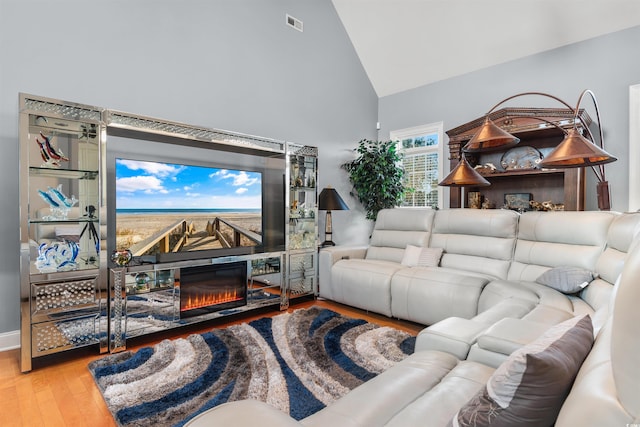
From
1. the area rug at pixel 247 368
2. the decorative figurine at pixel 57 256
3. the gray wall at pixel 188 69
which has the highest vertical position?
the gray wall at pixel 188 69

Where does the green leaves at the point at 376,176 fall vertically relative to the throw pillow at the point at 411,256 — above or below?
above

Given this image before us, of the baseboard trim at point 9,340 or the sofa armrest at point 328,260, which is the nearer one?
the baseboard trim at point 9,340

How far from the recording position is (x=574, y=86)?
4082mm

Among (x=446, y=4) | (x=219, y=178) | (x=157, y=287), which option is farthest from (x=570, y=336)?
(x=446, y=4)

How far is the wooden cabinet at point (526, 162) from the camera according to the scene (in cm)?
380

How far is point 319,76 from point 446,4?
6.28 ft

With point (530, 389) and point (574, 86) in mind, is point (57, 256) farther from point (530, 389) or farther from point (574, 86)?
point (574, 86)

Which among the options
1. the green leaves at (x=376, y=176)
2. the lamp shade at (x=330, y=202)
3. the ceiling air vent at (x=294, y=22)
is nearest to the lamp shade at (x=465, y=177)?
the lamp shade at (x=330, y=202)

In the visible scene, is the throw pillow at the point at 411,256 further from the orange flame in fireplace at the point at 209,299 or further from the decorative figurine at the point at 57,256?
the decorative figurine at the point at 57,256

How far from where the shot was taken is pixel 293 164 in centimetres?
409

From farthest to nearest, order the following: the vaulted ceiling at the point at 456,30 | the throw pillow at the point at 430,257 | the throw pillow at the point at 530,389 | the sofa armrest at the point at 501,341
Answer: the vaulted ceiling at the point at 456,30, the throw pillow at the point at 430,257, the sofa armrest at the point at 501,341, the throw pillow at the point at 530,389

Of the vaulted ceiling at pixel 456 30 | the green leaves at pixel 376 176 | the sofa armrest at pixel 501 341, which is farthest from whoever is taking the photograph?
→ the green leaves at pixel 376 176

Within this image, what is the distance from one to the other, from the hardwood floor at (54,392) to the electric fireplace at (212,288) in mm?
425

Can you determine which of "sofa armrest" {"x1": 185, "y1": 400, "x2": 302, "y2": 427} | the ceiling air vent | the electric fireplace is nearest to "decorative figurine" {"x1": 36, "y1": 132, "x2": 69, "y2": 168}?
the electric fireplace
